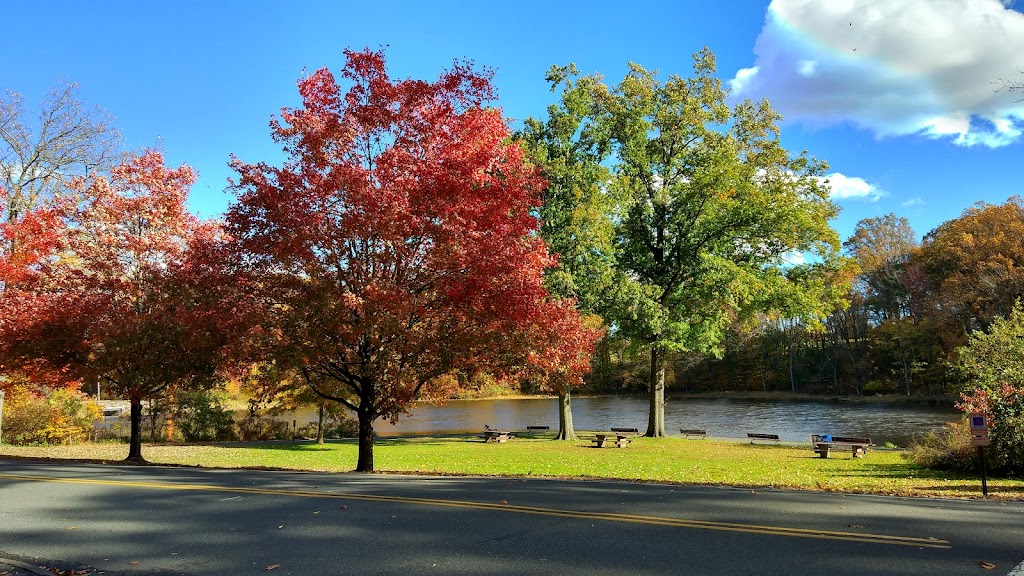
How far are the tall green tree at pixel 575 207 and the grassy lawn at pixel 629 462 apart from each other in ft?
16.0

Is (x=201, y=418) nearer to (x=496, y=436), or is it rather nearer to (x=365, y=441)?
(x=496, y=436)

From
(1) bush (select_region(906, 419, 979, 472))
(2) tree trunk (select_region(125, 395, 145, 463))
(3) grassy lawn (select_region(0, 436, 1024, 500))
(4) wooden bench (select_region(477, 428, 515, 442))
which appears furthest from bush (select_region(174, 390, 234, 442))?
(1) bush (select_region(906, 419, 979, 472))

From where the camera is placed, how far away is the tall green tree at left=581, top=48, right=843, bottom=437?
23969mm

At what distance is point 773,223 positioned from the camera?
24.2 meters

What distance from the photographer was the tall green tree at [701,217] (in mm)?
23969

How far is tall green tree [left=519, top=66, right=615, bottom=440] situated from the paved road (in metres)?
14.5

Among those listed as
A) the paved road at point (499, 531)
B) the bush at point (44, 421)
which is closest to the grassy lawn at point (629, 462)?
the bush at point (44, 421)

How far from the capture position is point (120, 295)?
16375mm

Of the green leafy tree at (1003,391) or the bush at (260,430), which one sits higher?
the green leafy tree at (1003,391)

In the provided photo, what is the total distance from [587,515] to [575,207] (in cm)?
1792

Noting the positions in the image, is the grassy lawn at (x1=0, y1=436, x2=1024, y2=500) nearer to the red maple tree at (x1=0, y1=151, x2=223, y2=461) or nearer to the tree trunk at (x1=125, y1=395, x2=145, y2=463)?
the tree trunk at (x1=125, y1=395, x2=145, y2=463)

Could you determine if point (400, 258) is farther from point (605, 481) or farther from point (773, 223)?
point (773, 223)

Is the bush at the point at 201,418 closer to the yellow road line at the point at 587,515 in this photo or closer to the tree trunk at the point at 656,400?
the yellow road line at the point at 587,515

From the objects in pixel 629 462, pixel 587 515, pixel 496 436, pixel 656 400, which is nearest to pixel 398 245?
pixel 587 515
